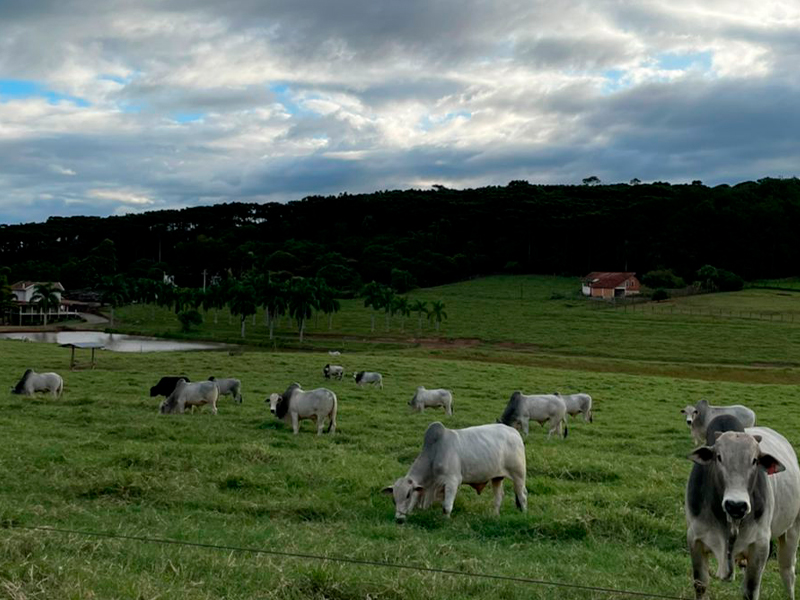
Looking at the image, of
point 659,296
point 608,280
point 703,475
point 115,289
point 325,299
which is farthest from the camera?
point 608,280

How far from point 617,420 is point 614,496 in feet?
44.8

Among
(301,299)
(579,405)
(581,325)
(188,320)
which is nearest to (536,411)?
(579,405)

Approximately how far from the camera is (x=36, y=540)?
7949mm

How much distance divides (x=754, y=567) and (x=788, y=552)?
4.16 feet

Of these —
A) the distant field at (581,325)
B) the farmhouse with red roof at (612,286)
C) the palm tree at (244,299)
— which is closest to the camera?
the distant field at (581,325)

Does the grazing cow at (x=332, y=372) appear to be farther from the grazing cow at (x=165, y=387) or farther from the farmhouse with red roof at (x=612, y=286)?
the farmhouse with red roof at (x=612, y=286)

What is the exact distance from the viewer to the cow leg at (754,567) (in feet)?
24.6

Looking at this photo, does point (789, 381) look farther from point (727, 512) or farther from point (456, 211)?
point (456, 211)

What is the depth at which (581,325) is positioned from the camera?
248 ft

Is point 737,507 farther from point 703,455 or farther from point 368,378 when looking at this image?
point 368,378

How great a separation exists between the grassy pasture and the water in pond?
1594 inches

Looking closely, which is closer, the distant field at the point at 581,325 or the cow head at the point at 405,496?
the cow head at the point at 405,496

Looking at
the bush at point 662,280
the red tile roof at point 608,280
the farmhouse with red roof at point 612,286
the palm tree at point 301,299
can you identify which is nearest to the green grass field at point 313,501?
the palm tree at point 301,299

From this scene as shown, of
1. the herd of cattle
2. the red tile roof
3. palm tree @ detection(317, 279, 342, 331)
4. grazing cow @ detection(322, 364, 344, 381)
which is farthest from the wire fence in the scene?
the red tile roof
